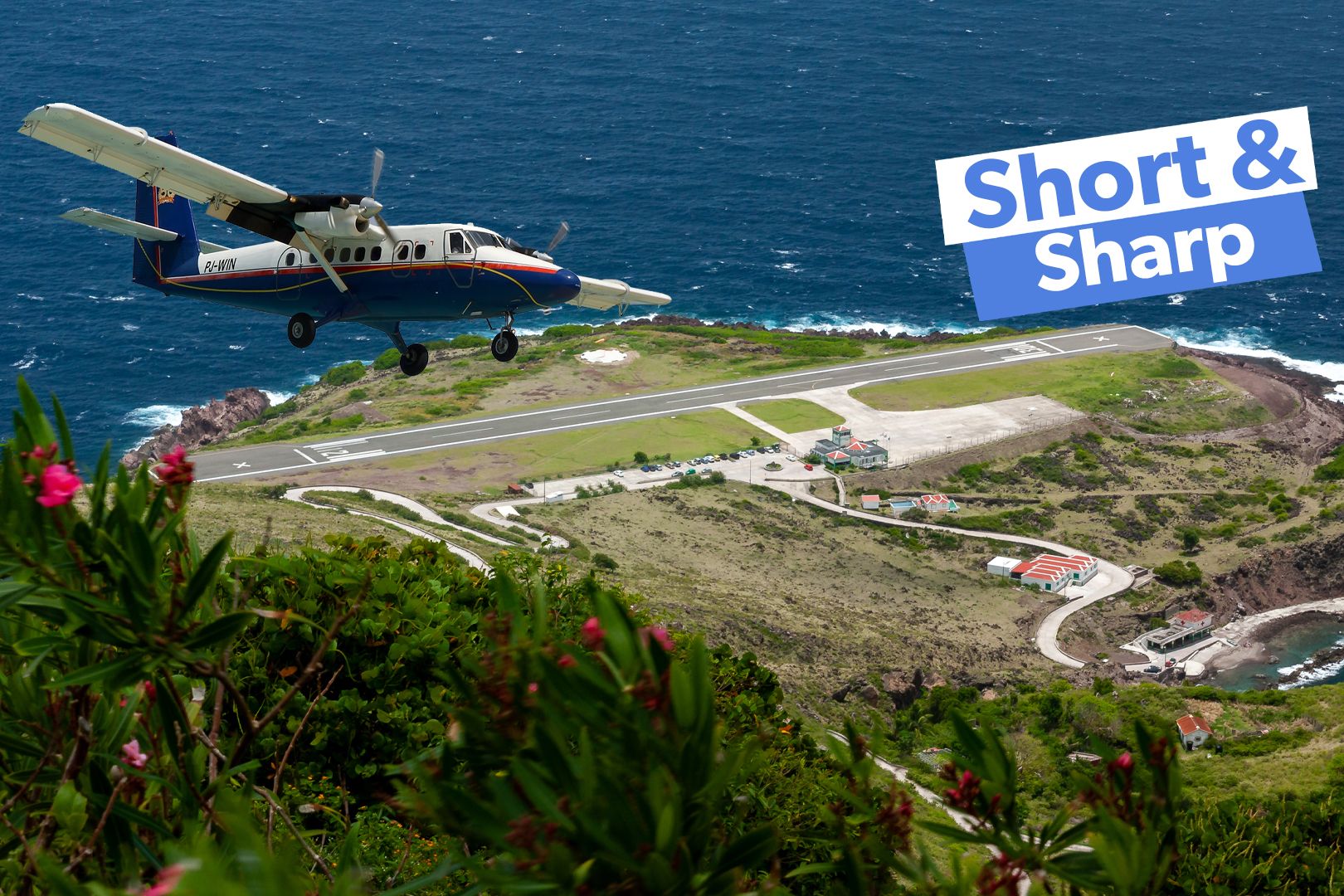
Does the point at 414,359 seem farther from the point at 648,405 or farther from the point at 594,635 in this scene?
the point at 648,405

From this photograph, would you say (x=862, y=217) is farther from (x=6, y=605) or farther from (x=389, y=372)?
(x=6, y=605)

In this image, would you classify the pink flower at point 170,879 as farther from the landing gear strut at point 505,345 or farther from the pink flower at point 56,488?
the landing gear strut at point 505,345

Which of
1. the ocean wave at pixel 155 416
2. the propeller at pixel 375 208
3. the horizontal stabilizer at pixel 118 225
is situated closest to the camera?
the propeller at pixel 375 208

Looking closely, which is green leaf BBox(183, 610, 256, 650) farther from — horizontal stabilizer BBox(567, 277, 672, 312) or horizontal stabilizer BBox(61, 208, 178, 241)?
horizontal stabilizer BBox(567, 277, 672, 312)

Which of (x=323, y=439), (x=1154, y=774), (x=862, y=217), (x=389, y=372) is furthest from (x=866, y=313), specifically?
(x=1154, y=774)

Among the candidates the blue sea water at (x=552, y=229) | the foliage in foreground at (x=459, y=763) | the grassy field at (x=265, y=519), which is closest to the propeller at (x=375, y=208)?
the grassy field at (x=265, y=519)
